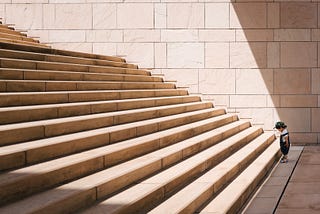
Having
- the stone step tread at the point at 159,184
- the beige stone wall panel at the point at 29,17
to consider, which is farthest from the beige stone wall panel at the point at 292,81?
the beige stone wall panel at the point at 29,17

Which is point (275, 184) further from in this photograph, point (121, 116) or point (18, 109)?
point (18, 109)

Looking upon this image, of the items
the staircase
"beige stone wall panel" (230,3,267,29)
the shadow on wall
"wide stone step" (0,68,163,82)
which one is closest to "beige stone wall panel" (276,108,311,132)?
the shadow on wall

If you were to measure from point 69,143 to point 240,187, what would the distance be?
8.67 feet

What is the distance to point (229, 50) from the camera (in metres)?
12.8

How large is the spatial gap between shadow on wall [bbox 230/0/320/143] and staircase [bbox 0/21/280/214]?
2959 mm

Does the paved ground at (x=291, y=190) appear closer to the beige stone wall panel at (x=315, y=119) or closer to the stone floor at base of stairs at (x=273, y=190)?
the stone floor at base of stairs at (x=273, y=190)

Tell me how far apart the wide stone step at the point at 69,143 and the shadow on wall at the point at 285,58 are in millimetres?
5447

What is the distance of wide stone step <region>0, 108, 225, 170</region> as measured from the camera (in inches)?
166

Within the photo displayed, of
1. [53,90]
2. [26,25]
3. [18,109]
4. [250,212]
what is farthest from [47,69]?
[26,25]

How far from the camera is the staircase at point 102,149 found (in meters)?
4.19

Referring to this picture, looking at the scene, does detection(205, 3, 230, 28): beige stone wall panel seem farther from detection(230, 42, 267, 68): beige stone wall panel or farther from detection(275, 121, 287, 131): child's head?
detection(275, 121, 287, 131): child's head

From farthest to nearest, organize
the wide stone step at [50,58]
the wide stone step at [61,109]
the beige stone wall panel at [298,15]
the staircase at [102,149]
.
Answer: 1. the beige stone wall panel at [298,15]
2. the wide stone step at [50,58]
3. the wide stone step at [61,109]
4. the staircase at [102,149]

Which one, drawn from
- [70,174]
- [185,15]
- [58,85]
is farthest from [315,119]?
[70,174]

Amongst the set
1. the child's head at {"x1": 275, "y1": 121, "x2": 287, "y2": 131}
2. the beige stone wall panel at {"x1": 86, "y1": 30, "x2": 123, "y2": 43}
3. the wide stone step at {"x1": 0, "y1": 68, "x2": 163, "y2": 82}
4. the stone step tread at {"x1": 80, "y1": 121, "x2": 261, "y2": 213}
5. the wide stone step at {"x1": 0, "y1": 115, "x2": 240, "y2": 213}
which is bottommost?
the stone step tread at {"x1": 80, "y1": 121, "x2": 261, "y2": 213}
